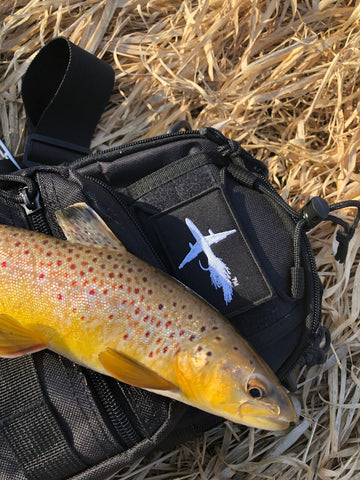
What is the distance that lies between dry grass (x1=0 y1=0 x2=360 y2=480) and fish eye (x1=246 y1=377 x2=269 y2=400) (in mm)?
967

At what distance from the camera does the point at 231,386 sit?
197cm

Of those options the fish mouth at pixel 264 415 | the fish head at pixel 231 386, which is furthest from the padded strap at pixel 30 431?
the fish mouth at pixel 264 415

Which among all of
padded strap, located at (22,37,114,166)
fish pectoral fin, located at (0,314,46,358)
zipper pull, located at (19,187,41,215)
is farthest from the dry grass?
fish pectoral fin, located at (0,314,46,358)

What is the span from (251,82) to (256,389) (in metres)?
2.07

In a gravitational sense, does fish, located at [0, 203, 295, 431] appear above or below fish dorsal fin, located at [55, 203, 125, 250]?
below

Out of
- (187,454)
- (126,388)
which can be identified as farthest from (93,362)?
(187,454)

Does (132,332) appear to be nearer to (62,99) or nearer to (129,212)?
(129,212)

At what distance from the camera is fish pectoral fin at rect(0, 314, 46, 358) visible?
6.37 feet

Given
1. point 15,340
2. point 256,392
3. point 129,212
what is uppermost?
point 129,212

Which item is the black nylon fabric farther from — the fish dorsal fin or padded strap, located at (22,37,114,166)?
padded strap, located at (22,37,114,166)

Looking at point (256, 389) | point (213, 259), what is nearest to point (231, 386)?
point (256, 389)

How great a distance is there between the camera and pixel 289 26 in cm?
325

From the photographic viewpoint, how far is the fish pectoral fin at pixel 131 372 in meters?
1.92

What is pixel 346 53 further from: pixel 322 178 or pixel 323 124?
pixel 322 178
